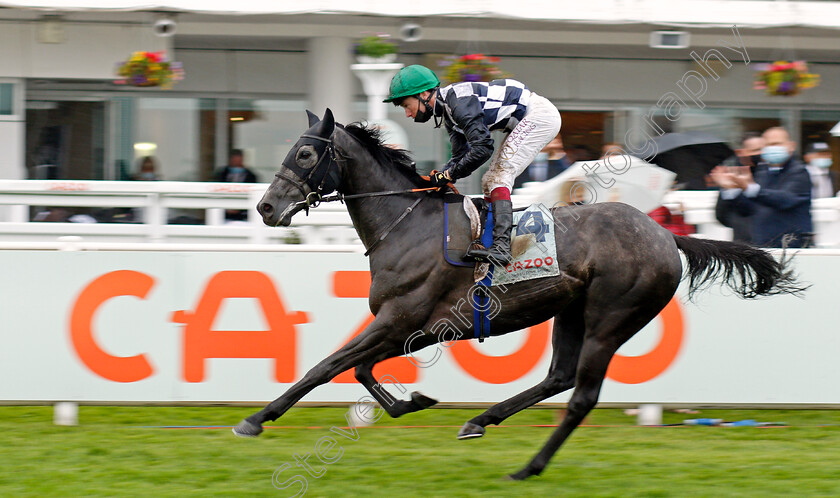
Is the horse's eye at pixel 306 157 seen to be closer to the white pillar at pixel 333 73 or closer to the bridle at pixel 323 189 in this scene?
the bridle at pixel 323 189

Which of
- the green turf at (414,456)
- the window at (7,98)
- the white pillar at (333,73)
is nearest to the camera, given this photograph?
the green turf at (414,456)

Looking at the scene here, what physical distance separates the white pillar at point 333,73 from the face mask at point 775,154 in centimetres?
535

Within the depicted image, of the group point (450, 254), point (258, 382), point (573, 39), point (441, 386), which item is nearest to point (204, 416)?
point (258, 382)

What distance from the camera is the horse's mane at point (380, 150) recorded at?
502cm

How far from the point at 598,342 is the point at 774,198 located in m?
2.49

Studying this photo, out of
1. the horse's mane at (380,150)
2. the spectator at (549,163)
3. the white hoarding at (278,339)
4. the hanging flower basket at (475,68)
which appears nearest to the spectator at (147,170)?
the hanging flower basket at (475,68)

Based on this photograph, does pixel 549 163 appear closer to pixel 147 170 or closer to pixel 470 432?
pixel 470 432

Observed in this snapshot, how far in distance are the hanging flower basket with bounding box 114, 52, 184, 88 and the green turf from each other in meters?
4.61

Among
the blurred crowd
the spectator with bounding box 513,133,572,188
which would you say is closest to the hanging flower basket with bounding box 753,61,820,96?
the blurred crowd

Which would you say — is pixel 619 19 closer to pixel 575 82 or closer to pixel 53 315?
pixel 575 82

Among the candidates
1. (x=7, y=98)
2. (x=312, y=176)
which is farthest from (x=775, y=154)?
(x=7, y=98)

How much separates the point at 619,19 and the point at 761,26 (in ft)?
5.08

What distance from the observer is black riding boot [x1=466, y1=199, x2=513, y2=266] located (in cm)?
479

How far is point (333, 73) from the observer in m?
11.3
